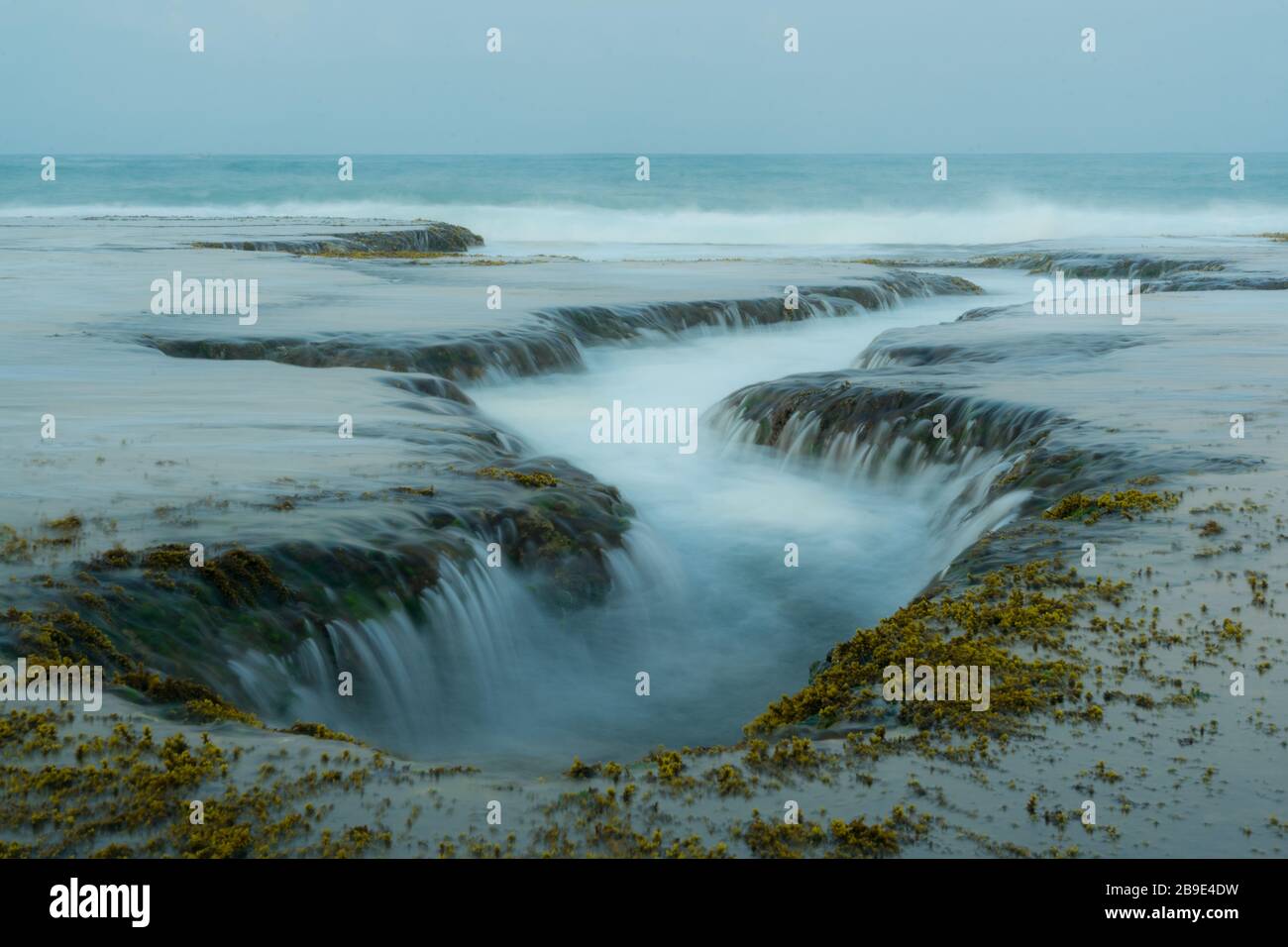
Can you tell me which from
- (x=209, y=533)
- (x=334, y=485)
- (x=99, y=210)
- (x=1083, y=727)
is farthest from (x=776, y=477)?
(x=99, y=210)

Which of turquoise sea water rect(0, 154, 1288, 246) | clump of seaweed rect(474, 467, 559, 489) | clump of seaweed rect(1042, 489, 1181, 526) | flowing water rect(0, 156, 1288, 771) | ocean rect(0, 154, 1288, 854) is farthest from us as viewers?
turquoise sea water rect(0, 154, 1288, 246)

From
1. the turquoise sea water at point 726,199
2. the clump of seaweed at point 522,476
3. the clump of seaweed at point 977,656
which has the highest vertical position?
the turquoise sea water at point 726,199

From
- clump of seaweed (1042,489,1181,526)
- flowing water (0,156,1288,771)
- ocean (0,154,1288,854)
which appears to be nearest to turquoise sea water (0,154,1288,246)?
flowing water (0,156,1288,771)

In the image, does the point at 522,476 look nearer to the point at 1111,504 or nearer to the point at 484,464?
the point at 484,464

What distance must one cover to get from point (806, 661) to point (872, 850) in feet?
14.3

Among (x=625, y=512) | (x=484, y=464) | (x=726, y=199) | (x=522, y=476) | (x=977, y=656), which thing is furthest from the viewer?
(x=726, y=199)

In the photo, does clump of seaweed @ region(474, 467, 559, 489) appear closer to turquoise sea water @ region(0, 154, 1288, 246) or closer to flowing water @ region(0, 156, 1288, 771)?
flowing water @ region(0, 156, 1288, 771)

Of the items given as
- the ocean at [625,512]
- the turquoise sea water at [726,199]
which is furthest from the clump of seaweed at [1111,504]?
the turquoise sea water at [726,199]

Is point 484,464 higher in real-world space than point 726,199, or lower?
lower

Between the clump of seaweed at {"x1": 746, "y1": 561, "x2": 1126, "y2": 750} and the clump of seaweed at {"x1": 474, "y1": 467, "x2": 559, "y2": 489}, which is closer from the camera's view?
the clump of seaweed at {"x1": 746, "y1": 561, "x2": 1126, "y2": 750}

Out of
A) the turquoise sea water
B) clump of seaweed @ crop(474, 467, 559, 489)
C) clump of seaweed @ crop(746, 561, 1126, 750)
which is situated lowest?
clump of seaweed @ crop(746, 561, 1126, 750)

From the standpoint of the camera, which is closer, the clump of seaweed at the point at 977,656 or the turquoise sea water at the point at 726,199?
the clump of seaweed at the point at 977,656

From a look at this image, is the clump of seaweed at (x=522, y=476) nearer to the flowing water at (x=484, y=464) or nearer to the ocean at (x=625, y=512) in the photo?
the ocean at (x=625, y=512)

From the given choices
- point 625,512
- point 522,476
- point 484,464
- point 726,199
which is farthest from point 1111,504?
point 726,199
